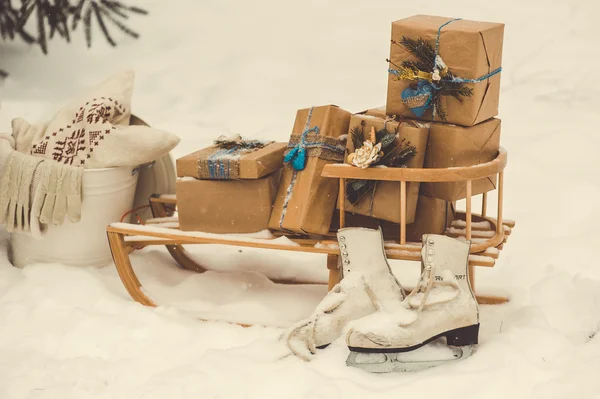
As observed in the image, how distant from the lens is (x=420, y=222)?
2.95 meters

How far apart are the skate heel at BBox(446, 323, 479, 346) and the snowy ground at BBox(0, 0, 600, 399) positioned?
6cm

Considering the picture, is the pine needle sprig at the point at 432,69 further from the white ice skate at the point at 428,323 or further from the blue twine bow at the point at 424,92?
the white ice skate at the point at 428,323

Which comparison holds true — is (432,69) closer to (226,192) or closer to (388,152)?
(388,152)

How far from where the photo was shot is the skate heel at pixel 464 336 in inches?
104

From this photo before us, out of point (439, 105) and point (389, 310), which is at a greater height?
point (439, 105)

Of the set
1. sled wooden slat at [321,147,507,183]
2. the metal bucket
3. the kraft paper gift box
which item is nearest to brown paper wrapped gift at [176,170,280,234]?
the kraft paper gift box

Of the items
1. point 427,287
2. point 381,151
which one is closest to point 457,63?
point 381,151

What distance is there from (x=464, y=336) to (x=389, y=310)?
0.28m

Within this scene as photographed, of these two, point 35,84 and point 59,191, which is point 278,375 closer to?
point 59,191

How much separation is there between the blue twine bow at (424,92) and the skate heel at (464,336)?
79cm

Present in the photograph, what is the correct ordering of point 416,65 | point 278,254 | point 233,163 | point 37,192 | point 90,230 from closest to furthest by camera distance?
1. point 416,65
2. point 233,163
3. point 37,192
4. point 90,230
5. point 278,254

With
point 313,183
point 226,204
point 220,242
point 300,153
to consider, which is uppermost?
point 300,153

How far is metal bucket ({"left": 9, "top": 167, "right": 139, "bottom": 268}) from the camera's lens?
3.28m

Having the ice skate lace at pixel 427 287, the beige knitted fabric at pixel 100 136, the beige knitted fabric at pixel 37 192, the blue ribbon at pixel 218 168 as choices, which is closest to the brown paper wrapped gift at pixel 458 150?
the ice skate lace at pixel 427 287
